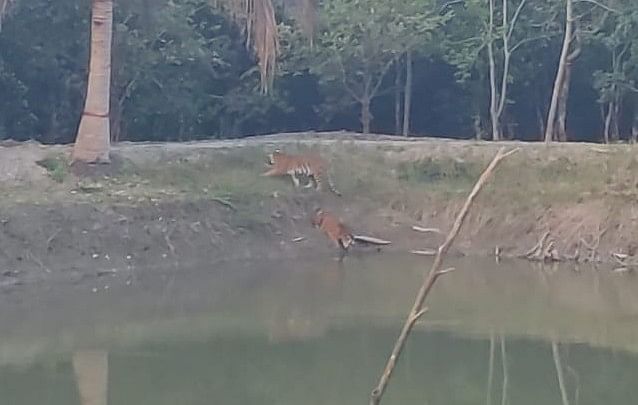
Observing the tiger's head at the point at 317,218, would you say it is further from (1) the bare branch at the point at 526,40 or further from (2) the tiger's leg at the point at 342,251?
(1) the bare branch at the point at 526,40

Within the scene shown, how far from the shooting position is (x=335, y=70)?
26.1 metres

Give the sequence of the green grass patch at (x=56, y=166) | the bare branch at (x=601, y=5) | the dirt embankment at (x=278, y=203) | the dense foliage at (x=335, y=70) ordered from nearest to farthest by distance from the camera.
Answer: the dirt embankment at (x=278, y=203), the green grass patch at (x=56, y=166), the dense foliage at (x=335, y=70), the bare branch at (x=601, y=5)

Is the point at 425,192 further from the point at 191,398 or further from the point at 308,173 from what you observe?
the point at 191,398

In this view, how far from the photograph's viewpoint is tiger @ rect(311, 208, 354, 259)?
1944 centimetres

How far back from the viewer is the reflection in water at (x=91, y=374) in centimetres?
993

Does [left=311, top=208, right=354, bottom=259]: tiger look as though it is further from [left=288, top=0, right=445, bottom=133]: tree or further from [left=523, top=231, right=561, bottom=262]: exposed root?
[left=288, top=0, right=445, bottom=133]: tree

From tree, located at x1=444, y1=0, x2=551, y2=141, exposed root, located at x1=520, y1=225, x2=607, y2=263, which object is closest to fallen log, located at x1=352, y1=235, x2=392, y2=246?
exposed root, located at x1=520, y1=225, x2=607, y2=263

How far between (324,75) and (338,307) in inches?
486

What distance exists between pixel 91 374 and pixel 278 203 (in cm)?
918

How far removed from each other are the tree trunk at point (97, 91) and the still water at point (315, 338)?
2.64 metres

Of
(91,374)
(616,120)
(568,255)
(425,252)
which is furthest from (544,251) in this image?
(91,374)

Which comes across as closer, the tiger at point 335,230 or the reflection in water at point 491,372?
the reflection in water at point 491,372

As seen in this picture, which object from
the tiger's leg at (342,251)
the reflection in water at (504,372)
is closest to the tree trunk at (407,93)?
the tiger's leg at (342,251)

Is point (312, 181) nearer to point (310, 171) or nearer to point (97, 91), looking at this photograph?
point (310, 171)
